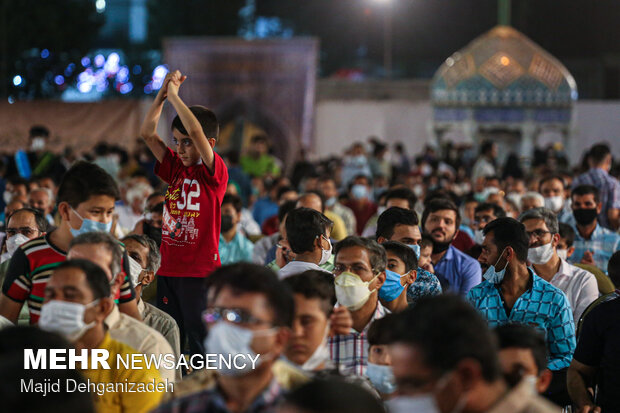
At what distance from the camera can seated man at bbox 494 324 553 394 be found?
3.93 m

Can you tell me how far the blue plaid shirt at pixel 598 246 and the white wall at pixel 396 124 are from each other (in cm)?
1891

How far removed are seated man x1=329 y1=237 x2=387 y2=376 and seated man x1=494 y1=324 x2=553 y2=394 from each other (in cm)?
87

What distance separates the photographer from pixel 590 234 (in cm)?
905

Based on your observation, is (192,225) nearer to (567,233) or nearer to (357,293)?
(357,293)

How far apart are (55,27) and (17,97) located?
7.92 ft

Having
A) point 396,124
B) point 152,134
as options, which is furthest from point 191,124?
point 396,124

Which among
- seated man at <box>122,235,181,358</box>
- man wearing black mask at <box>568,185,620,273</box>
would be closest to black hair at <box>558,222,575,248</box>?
man wearing black mask at <box>568,185,620,273</box>

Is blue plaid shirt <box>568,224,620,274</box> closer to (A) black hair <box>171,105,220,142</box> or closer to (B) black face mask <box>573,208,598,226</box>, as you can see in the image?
(B) black face mask <box>573,208,598,226</box>

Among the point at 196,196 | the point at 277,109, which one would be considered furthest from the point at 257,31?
the point at 196,196

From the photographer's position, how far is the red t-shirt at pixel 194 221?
6152 millimetres

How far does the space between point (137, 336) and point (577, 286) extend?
3543 mm

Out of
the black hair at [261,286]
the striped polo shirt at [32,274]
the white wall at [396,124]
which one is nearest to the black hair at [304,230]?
the striped polo shirt at [32,274]

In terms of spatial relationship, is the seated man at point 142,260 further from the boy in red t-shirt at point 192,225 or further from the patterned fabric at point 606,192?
the patterned fabric at point 606,192

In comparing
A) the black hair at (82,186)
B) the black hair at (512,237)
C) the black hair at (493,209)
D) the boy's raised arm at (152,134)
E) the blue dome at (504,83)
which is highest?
the blue dome at (504,83)
